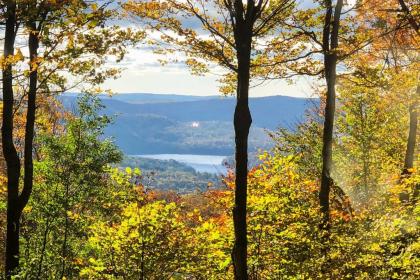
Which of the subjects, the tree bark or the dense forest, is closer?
the dense forest

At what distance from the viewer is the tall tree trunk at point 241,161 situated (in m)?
9.31

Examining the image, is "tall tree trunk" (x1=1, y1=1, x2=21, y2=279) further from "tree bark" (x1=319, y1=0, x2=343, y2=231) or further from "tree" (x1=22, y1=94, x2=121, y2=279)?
"tree bark" (x1=319, y1=0, x2=343, y2=231)

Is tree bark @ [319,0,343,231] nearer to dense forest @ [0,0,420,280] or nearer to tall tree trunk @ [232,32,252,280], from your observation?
dense forest @ [0,0,420,280]

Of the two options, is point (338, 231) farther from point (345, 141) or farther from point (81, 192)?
point (345, 141)

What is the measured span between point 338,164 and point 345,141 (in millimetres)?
1871

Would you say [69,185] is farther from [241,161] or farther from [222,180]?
[241,161]

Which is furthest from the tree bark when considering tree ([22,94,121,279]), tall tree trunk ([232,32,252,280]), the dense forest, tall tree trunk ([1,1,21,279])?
tall tree trunk ([1,1,21,279])

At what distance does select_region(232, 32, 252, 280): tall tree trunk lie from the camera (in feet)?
30.6

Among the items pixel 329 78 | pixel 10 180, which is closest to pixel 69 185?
pixel 10 180

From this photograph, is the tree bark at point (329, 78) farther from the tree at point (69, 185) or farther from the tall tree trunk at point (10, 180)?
the tall tree trunk at point (10, 180)

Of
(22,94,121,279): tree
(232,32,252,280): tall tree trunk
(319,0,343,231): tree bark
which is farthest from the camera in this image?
(22,94,121,279): tree

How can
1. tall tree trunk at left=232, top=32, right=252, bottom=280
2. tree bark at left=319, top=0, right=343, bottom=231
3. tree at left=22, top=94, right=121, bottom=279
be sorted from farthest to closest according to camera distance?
tree at left=22, top=94, right=121, bottom=279
tree bark at left=319, top=0, right=343, bottom=231
tall tree trunk at left=232, top=32, right=252, bottom=280

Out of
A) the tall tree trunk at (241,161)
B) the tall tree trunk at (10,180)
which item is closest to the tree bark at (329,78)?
the tall tree trunk at (241,161)

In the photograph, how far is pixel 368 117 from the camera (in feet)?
88.9
